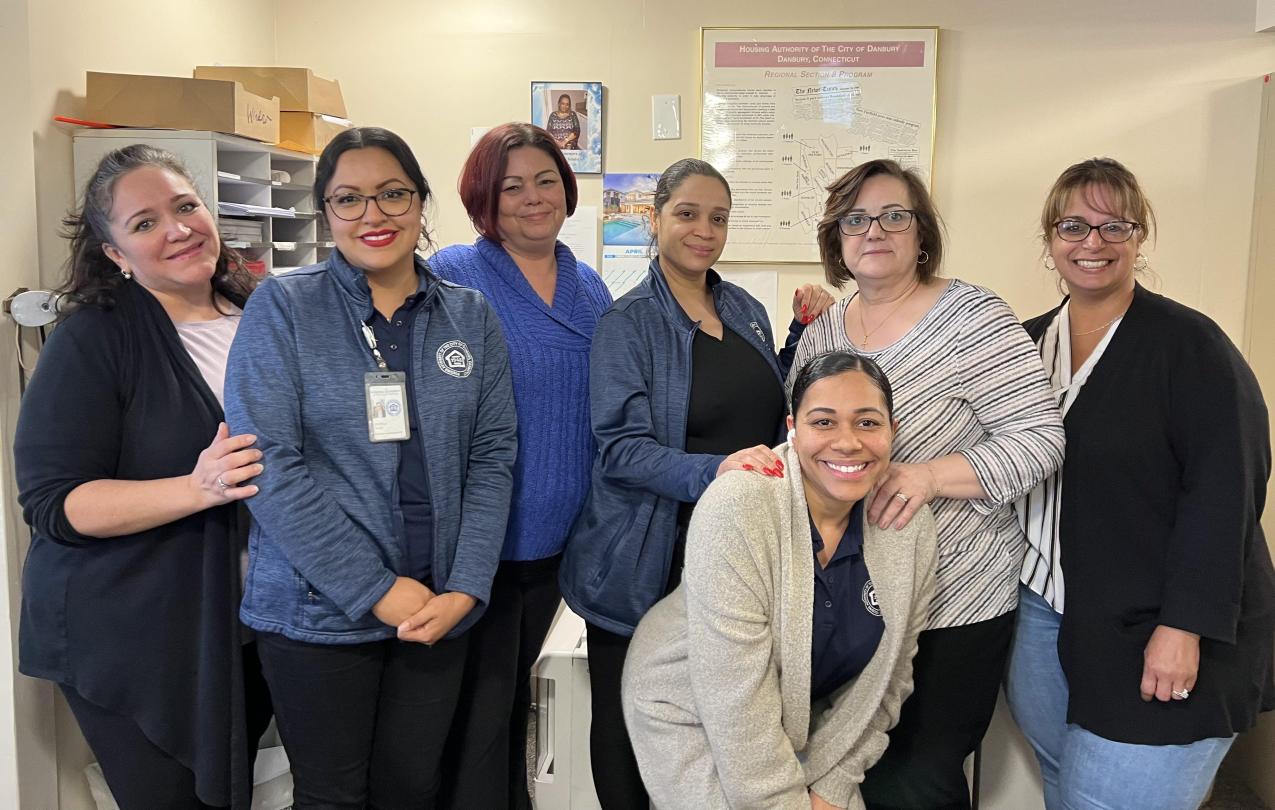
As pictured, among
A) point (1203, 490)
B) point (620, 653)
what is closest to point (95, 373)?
point (620, 653)

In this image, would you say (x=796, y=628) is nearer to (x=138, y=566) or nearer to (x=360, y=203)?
(x=360, y=203)

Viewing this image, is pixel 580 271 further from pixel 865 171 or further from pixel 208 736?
pixel 208 736

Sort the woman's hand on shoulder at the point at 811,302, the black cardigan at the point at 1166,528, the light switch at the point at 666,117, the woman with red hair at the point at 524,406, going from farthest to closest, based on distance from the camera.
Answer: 1. the light switch at the point at 666,117
2. the woman's hand on shoulder at the point at 811,302
3. the woman with red hair at the point at 524,406
4. the black cardigan at the point at 1166,528

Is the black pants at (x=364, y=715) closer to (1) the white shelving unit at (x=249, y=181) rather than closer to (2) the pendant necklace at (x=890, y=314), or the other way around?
(2) the pendant necklace at (x=890, y=314)

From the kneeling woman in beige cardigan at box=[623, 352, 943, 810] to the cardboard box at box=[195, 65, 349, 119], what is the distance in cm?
230

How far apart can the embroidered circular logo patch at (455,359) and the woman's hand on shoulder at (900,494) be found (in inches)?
30.0

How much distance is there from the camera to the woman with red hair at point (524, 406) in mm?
1817

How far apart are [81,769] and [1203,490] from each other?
2.41m

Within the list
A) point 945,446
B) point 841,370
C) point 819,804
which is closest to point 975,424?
point 945,446

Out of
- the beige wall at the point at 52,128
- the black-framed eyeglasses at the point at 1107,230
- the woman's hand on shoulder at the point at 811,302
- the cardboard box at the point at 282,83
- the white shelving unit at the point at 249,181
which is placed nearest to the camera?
the black-framed eyeglasses at the point at 1107,230

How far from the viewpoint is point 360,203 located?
5.20 feet

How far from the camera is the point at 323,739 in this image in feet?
5.04

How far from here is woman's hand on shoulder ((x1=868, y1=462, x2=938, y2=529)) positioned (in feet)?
5.39

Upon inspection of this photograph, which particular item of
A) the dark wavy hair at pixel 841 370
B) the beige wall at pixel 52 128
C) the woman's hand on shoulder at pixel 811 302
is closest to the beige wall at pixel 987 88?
the beige wall at pixel 52 128
